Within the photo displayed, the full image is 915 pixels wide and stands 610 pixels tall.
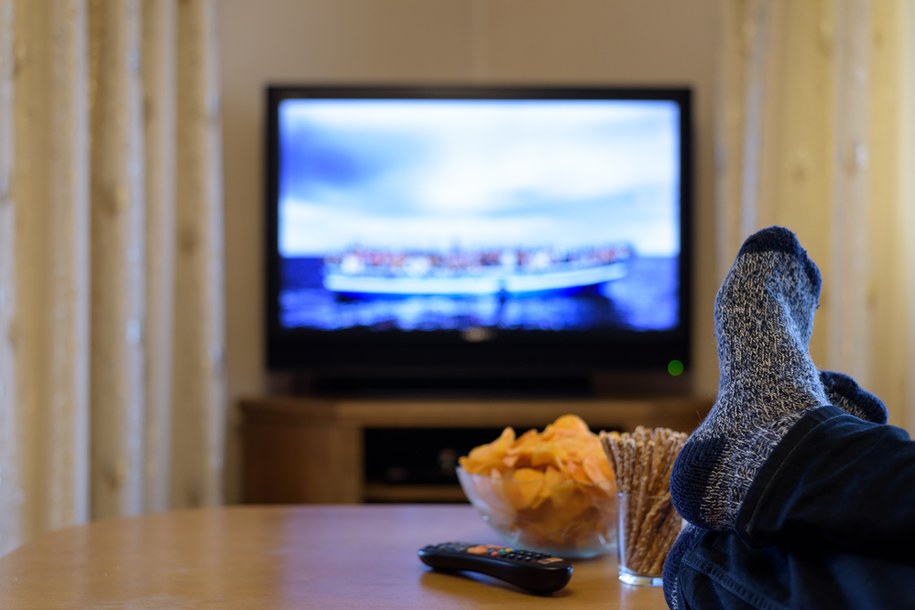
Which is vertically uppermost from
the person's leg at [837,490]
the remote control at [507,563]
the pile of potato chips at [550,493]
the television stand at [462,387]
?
the person's leg at [837,490]

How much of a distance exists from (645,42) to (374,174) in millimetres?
848

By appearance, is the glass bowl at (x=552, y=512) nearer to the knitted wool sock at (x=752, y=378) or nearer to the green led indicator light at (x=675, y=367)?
the knitted wool sock at (x=752, y=378)

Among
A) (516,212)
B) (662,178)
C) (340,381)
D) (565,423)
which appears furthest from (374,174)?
(565,423)

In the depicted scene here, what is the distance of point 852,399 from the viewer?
858 mm

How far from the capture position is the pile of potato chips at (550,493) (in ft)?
3.13

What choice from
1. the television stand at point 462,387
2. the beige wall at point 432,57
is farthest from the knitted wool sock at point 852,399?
the beige wall at point 432,57

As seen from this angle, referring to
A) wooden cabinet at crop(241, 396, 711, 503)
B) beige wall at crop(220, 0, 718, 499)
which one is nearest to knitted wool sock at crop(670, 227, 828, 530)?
wooden cabinet at crop(241, 396, 711, 503)

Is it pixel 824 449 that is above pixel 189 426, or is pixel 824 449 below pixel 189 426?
above

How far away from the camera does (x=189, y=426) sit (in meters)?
2.71

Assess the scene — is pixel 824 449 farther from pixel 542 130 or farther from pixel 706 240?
pixel 706 240

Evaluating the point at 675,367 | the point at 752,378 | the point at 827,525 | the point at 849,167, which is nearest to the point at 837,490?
the point at 827,525

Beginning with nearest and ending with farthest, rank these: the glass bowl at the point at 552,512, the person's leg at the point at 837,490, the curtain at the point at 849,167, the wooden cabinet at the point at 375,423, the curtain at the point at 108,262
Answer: the person's leg at the point at 837,490, the glass bowl at the point at 552,512, the curtain at the point at 108,262, the curtain at the point at 849,167, the wooden cabinet at the point at 375,423

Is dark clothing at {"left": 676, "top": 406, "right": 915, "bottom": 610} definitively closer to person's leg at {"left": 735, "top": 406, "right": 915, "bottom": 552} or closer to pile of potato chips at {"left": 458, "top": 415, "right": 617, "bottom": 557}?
person's leg at {"left": 735, "top": 406, "right": 915, "bottom": 552}

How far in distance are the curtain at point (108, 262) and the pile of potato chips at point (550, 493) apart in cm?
126
